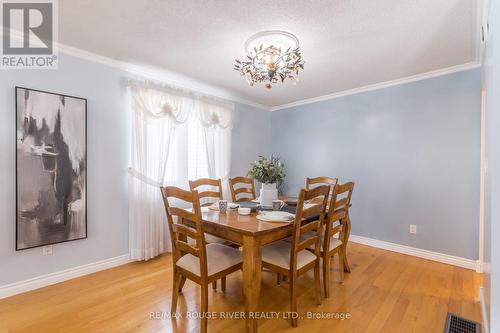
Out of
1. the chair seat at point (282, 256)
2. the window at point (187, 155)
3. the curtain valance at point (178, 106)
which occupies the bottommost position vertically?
the chair seat at point (282, 256)

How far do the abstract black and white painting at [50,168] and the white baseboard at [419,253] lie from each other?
3.74 meters

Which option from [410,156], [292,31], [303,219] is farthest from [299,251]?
[410,156]

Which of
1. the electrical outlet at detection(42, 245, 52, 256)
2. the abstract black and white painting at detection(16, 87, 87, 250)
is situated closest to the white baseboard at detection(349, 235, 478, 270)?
the abstract black and white painting at detection(16, 87, 87, 250)

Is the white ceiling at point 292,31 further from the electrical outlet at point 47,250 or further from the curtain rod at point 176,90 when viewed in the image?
the electrical outlet at point 47,250

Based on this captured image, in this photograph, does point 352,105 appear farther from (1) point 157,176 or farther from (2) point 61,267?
(2) point 61,267

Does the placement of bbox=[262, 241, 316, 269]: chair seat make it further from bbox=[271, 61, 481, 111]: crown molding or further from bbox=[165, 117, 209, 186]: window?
bbox=[271, 61, 481, 111]: crown molding

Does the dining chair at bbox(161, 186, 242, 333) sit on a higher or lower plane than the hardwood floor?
higher

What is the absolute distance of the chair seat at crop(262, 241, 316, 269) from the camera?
1813 mm

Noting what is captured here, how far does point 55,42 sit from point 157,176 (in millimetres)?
1717

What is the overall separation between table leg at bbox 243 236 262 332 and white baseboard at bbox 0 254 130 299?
6.44 feet

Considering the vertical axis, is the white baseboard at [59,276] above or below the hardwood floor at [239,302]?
above

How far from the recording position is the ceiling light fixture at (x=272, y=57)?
2.09 m

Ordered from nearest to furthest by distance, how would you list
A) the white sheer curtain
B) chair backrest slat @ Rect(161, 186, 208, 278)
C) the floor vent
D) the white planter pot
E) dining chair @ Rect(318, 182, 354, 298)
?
chair backrest slat @ Rect(161, 186, 208, 278) → the floor vent → dining chair @ Rect(318, 182, 354, 298) → the white planter pot → the white sheer curtain

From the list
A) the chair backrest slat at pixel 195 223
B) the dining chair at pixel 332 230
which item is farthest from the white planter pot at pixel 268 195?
the chair backrest slat at pixel 195 223
